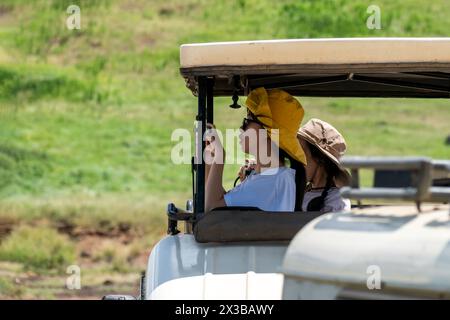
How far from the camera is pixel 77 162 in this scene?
882 inches

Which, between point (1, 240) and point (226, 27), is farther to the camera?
point (226, 27)

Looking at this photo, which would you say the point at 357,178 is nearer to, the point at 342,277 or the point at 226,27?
the point at 342,277

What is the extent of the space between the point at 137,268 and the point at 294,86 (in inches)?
429

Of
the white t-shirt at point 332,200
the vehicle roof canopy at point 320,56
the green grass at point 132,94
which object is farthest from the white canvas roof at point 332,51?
the green grass at point 132,94

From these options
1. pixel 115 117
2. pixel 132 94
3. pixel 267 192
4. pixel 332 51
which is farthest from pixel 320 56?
pixel 132 94

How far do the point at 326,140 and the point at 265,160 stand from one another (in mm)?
1003

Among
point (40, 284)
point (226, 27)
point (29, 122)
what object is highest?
point (226, 27)

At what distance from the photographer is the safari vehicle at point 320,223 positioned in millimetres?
3234

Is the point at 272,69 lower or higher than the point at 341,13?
lower

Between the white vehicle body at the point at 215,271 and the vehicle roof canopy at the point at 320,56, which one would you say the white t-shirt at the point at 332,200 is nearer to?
the white vehicle body at the point at 215,271

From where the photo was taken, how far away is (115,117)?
24.4 m

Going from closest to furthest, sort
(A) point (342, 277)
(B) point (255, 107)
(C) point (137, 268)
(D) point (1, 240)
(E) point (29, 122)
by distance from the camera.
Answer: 1. (A) point (342, 277)
2. (B) point (255, 107)
3. (C) point (137, 268)
4. (D) point (1, 240)
5. (E) point (29, 122)

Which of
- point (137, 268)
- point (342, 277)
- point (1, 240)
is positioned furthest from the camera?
point (1, 240)

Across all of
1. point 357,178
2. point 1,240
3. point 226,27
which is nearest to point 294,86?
point 357,178
